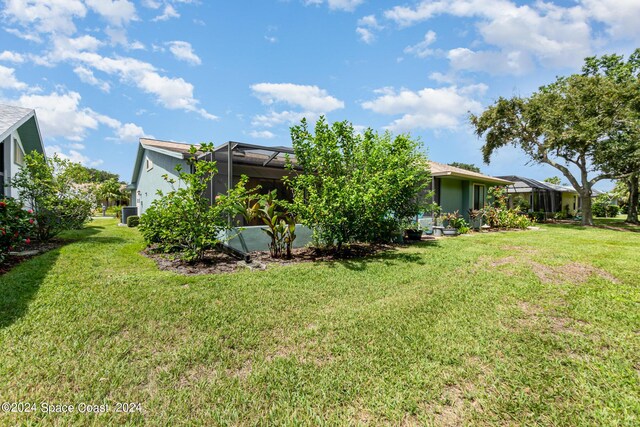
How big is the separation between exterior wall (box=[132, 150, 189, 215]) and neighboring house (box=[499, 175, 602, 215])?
25.5 m

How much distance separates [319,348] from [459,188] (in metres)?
16.3

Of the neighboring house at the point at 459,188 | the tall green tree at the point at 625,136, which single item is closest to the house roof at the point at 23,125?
the neighboring house at the point at 459,188

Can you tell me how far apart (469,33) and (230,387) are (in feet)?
45.4

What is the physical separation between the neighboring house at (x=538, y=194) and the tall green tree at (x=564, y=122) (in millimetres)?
5919

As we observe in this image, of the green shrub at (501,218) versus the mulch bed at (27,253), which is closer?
the mulch bed at (27,253)

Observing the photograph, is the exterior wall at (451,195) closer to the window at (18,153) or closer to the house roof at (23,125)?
the house roof at (23,125)

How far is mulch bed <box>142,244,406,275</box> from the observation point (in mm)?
6008

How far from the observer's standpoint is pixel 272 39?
1005 cm

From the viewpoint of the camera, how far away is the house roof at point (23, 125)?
854 cm

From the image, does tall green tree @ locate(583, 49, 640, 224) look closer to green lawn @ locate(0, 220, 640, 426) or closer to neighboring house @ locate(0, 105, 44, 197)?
green lawn @ locate(0, 220, 640, 426)

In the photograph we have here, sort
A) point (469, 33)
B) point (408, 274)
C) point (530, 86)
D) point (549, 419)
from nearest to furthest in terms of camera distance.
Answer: point (549, 419), point (408, 274), point (469, 33), point (530, 86)

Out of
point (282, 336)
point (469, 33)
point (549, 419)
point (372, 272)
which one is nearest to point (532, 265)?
point (372, 272)

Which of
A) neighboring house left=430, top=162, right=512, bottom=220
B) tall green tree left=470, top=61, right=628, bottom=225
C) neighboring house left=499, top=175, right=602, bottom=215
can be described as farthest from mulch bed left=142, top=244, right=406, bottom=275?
neighboring house left=499, top=175, right=602, bottom=215

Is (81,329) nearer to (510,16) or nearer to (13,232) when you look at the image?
(13,232)
